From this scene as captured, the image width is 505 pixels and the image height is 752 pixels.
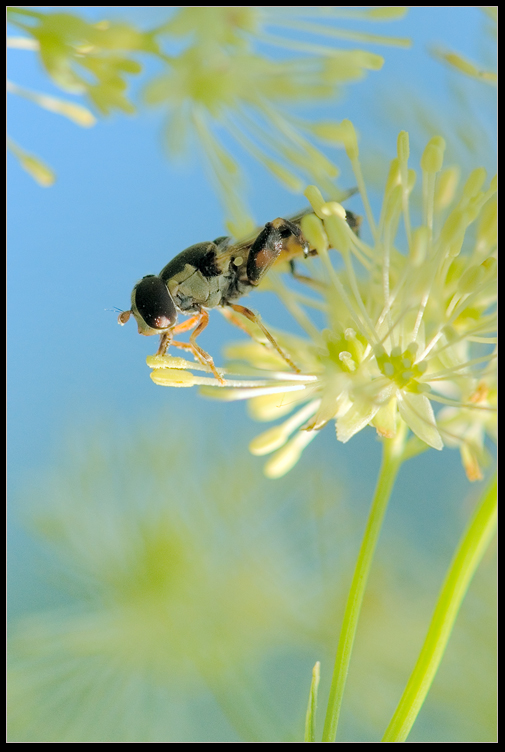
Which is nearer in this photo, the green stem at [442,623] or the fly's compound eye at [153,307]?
the green stem at [442,623]

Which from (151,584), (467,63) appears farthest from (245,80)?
(151,584)

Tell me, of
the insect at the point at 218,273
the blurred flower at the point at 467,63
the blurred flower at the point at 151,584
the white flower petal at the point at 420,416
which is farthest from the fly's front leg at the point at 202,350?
the blurred flower at the point at 151,584

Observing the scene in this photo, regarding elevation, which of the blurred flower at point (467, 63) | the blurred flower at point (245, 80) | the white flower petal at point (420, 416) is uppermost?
the blurred flower at point (245, 80)

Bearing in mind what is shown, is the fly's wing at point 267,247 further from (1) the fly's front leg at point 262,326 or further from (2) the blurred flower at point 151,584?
(2) the blurred flower at point 151,584

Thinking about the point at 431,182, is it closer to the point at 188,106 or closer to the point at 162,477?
the point at 188,106

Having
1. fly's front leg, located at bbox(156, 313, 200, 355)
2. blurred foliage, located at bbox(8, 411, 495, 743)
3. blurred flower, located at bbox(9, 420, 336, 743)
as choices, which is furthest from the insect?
blurred flower, located at bbox(9, 420, 336, 743)

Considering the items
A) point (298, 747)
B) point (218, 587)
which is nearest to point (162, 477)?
point (218, 587)

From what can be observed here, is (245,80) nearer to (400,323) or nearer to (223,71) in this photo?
(223,71)
